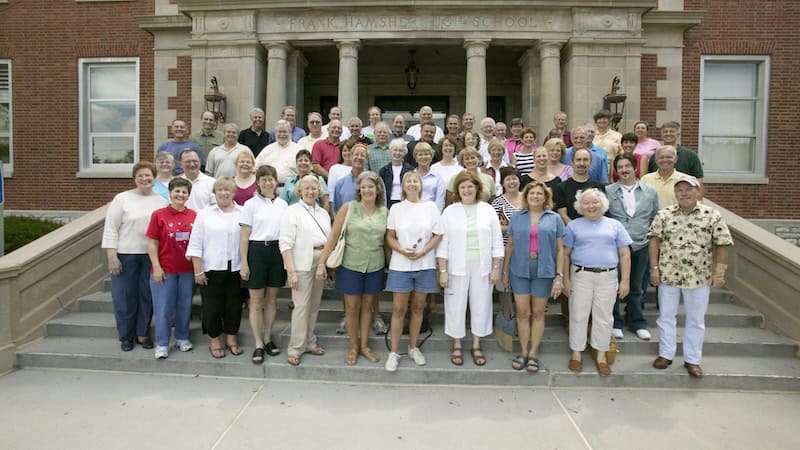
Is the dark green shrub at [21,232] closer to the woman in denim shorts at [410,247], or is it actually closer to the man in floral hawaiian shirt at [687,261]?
the woman in denim shorts at [410,247]

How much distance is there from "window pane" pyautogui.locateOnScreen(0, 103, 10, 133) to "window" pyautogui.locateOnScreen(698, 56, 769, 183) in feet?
53.4

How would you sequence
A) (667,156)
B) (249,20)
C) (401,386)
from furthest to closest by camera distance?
(249,20) → (667,156) → (401,386)

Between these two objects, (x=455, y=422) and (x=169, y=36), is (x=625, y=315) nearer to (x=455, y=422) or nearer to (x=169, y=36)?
(x=455, y=422)

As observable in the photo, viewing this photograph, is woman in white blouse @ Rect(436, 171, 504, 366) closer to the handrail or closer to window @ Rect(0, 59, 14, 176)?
the handrail

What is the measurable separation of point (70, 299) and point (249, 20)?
20.4ft

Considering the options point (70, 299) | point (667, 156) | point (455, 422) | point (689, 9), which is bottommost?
point (455, 422)

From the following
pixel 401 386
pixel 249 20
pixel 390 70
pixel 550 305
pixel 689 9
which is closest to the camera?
pixel 401 386

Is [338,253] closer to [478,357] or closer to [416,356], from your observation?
[416,356]

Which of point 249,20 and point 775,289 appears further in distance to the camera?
point 249,20

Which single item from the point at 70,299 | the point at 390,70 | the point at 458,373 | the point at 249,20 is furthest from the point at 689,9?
the point at 70,299

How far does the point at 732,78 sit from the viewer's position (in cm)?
1041

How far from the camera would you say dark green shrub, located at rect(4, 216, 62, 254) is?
7.44 m

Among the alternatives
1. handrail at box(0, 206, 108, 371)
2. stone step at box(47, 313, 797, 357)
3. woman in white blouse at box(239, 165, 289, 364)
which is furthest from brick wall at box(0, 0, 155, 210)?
woman in white blouse at box(239, 165, 289, 364)

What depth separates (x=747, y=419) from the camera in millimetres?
3684
